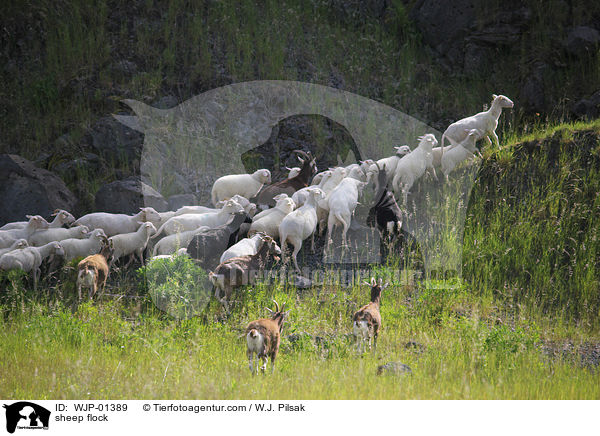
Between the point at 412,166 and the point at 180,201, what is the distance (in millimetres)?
4484

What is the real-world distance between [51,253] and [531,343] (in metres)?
6.88

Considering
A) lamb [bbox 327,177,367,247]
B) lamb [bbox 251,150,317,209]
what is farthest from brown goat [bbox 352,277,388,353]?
lamb [bbox 251,150,317,209]

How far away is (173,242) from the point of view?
30.5 feet

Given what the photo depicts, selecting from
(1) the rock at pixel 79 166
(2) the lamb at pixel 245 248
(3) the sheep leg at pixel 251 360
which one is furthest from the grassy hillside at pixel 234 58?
(3) the sheep leg at pixel 251 360

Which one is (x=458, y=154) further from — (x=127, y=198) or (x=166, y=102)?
(x=166, y=102)

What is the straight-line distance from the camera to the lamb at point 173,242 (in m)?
9.27

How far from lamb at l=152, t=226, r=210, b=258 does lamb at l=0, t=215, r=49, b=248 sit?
77.8 inches

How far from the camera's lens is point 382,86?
1588 cm

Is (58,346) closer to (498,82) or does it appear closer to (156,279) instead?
(156,279)

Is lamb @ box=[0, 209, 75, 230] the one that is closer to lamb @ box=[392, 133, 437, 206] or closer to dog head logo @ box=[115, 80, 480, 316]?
dog head logo @ box=[115, 80, 480, 316]

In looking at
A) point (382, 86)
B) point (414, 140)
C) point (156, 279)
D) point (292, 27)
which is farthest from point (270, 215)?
point (292, 27)

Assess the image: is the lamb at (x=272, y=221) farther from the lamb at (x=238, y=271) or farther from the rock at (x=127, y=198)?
the rock at (x=127, y=198)

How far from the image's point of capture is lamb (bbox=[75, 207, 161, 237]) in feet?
33.1

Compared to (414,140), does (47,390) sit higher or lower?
lower
